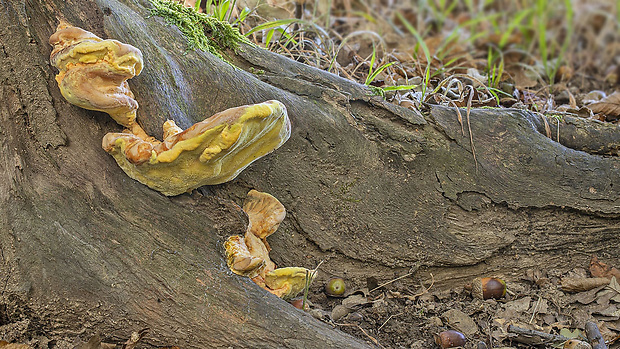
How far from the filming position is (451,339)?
2178mm

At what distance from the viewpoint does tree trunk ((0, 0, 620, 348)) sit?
1837mm

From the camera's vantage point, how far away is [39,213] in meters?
1.82

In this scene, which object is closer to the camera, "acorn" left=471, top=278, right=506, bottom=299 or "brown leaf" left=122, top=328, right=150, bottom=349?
"brown leaf" left=122, top=328, right=150, bottom=349

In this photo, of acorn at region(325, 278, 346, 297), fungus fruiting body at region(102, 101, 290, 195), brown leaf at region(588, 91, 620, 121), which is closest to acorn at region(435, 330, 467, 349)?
acorn at region(325, 278, 346, 297)

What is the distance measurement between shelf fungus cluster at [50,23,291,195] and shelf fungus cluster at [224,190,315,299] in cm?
35

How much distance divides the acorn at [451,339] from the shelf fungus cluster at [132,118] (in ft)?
3.91

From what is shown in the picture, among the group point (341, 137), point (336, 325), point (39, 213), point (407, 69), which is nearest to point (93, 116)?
point (39, 213)

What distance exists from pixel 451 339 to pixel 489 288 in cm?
44

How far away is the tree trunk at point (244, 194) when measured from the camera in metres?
1.84

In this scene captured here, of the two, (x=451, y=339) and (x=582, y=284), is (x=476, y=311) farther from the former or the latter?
(x=582, y=284)

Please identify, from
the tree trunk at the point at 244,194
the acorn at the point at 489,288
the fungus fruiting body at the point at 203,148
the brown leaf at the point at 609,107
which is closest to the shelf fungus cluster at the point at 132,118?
the fungus fruiting body at the point at 203,148

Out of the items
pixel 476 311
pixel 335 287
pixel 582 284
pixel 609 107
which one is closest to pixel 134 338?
pixel 335 287

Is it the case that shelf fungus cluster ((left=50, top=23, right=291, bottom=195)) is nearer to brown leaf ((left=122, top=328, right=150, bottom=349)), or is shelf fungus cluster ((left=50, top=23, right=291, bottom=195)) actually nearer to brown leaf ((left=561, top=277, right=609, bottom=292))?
brown leaf ((left=122, top=328, right=150, bottom=349))

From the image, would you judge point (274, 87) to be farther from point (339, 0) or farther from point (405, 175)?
point (339, 0)
